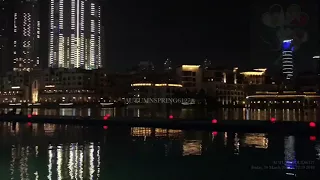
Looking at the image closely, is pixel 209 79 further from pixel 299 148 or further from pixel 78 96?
pixel 299 148

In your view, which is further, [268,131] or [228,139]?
[268,131]

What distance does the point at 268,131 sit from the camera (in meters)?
11.3

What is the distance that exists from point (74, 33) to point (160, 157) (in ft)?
244

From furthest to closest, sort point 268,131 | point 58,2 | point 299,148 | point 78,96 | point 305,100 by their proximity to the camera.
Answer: point 58,2, point 78,96, point 305,100, point 268,131, point 299,148

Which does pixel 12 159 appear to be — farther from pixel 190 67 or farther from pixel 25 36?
pixel 25 36

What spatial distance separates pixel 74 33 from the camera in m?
78.7

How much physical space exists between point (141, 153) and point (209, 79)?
61.0 metres

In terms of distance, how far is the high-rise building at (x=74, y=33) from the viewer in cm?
7688

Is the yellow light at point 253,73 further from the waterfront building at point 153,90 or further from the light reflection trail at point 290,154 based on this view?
the light reflection trail at point 290,154

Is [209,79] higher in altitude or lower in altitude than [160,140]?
higher

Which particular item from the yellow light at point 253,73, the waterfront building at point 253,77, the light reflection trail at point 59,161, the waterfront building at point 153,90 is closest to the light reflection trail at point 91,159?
the light reflection trail at point 59,161

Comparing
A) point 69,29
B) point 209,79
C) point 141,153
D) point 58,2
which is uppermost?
point 58,2

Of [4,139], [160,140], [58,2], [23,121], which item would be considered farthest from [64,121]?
[58,2]

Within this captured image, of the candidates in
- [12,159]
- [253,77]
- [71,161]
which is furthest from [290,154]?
[253,77]
